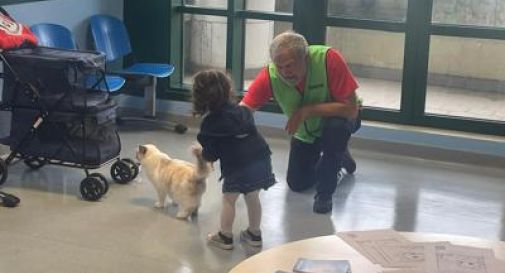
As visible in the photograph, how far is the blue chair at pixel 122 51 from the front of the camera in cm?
591

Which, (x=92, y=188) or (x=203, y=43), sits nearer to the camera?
(x=92, y=188)

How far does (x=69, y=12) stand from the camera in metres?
5.81

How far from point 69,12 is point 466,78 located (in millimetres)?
2837

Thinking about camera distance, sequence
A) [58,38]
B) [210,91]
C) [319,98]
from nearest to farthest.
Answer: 1. [210,91]
2. [319,98]
3. [58,38]

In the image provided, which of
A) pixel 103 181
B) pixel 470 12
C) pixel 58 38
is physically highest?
pixel 470 12

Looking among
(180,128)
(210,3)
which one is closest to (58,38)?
(180,128)

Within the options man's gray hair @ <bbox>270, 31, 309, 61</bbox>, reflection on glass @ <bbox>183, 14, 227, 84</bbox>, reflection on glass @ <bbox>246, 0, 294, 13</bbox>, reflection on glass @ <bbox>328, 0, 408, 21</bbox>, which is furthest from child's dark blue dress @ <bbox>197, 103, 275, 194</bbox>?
reflection on glass @ <bbox>183, 14, 227, 84</bbox>

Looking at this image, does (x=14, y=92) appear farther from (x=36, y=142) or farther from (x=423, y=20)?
(x=423, y=20)

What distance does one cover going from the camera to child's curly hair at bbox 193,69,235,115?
3678 millimetres

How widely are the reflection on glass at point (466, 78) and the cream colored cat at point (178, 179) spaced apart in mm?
2258

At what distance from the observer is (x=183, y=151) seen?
552 centimetres

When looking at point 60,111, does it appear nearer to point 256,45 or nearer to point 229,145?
point 229,145

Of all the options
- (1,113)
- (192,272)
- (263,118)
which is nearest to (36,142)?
(1,113)

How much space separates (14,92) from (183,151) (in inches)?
50.9
